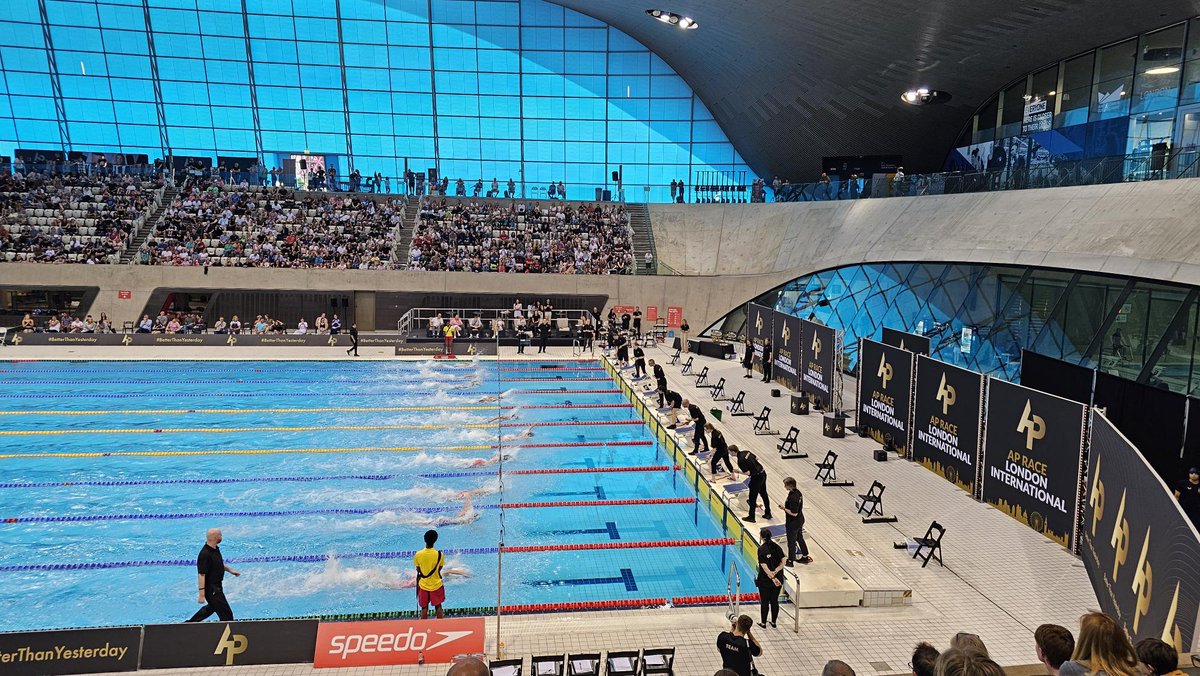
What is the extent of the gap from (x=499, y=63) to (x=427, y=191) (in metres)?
7.12

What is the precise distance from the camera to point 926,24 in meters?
20.4

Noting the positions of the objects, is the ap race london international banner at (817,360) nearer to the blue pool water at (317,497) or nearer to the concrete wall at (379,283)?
the blue pool water at (317,497)

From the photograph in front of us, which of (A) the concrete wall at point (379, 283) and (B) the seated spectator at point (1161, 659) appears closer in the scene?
(B) the seated spectator at point (1161, 659)

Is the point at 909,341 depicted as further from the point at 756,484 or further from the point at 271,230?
the point at 271,230

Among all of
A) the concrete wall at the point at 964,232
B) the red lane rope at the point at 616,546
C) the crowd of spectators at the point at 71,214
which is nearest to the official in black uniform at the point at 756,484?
the red lane rope at the point at 616,546

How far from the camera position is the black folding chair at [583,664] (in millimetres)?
5941

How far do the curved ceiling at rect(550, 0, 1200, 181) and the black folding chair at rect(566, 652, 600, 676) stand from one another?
18332mm

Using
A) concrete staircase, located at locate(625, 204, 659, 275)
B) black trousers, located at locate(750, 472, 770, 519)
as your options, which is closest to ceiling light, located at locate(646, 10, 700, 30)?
concrete staircase, located at locate(625, 204, 659, 275)

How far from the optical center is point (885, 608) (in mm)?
7965

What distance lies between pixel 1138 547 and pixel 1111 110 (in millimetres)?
18282

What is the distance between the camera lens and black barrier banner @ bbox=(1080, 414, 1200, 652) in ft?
15.5

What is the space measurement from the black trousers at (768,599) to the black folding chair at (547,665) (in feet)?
7.58

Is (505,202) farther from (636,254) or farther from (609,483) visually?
(609,483)

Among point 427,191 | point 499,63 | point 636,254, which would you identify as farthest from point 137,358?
point 499,63
